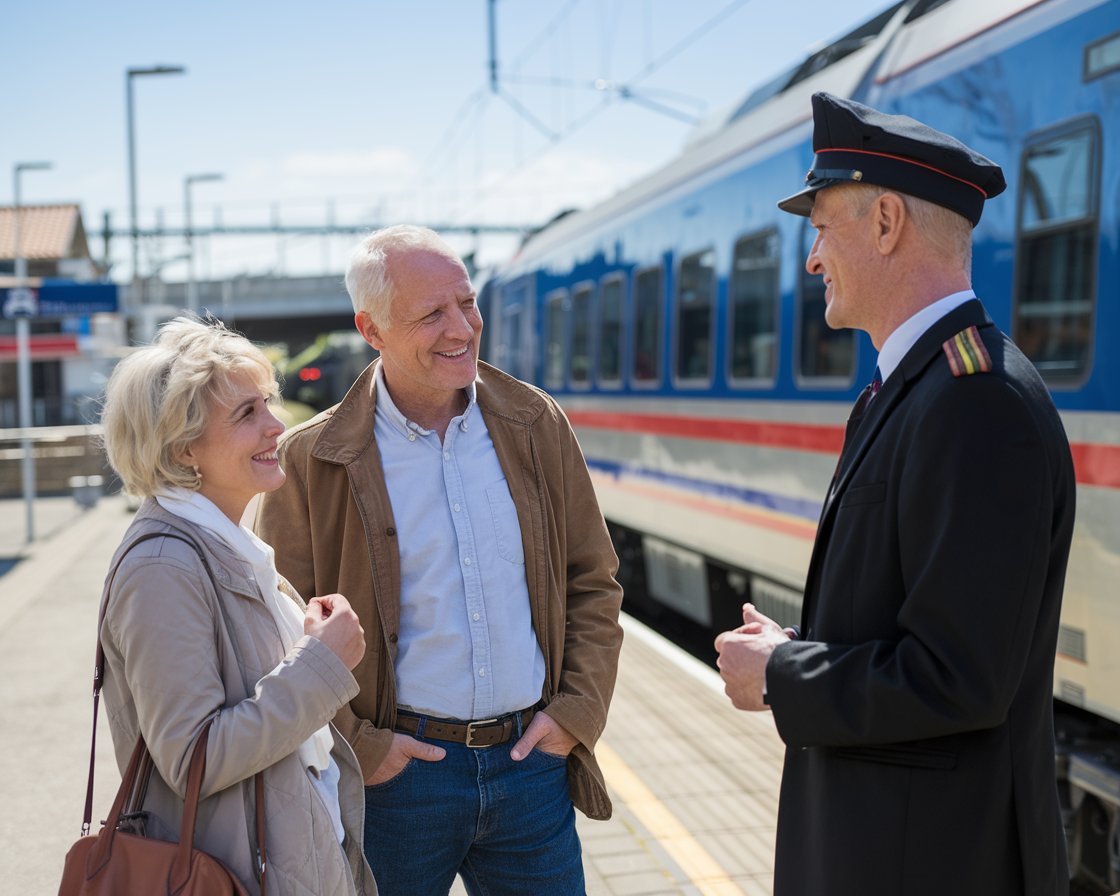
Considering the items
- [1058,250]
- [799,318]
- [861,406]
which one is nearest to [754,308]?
[799,318]

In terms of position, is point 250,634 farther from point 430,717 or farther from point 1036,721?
point 1036,721

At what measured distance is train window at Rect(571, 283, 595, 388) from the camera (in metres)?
10.8

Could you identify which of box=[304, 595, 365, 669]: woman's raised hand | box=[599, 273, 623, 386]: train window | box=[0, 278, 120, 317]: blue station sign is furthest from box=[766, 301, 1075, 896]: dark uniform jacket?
box=[0, 278, 120, 317]: blue station sign

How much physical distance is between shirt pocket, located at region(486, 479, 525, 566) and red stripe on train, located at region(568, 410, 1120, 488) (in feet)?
6.14

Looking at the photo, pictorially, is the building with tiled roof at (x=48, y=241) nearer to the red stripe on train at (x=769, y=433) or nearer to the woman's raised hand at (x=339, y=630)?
the red stripe on train at (x=769, y=433)

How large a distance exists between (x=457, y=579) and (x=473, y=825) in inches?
21.1

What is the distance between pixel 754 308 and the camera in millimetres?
7227

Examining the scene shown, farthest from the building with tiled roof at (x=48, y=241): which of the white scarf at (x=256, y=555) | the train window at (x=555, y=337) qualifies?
the white scarf at (x=256, y=555)

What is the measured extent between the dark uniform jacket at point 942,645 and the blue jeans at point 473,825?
828 millimetres

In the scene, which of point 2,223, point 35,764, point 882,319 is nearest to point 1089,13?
point 882,319

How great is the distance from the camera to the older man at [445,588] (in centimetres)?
259

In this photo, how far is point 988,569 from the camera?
68.2 inches

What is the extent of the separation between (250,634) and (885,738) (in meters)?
1.14

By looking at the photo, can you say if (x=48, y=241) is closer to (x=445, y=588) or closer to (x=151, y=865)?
(x=445, y=588)
